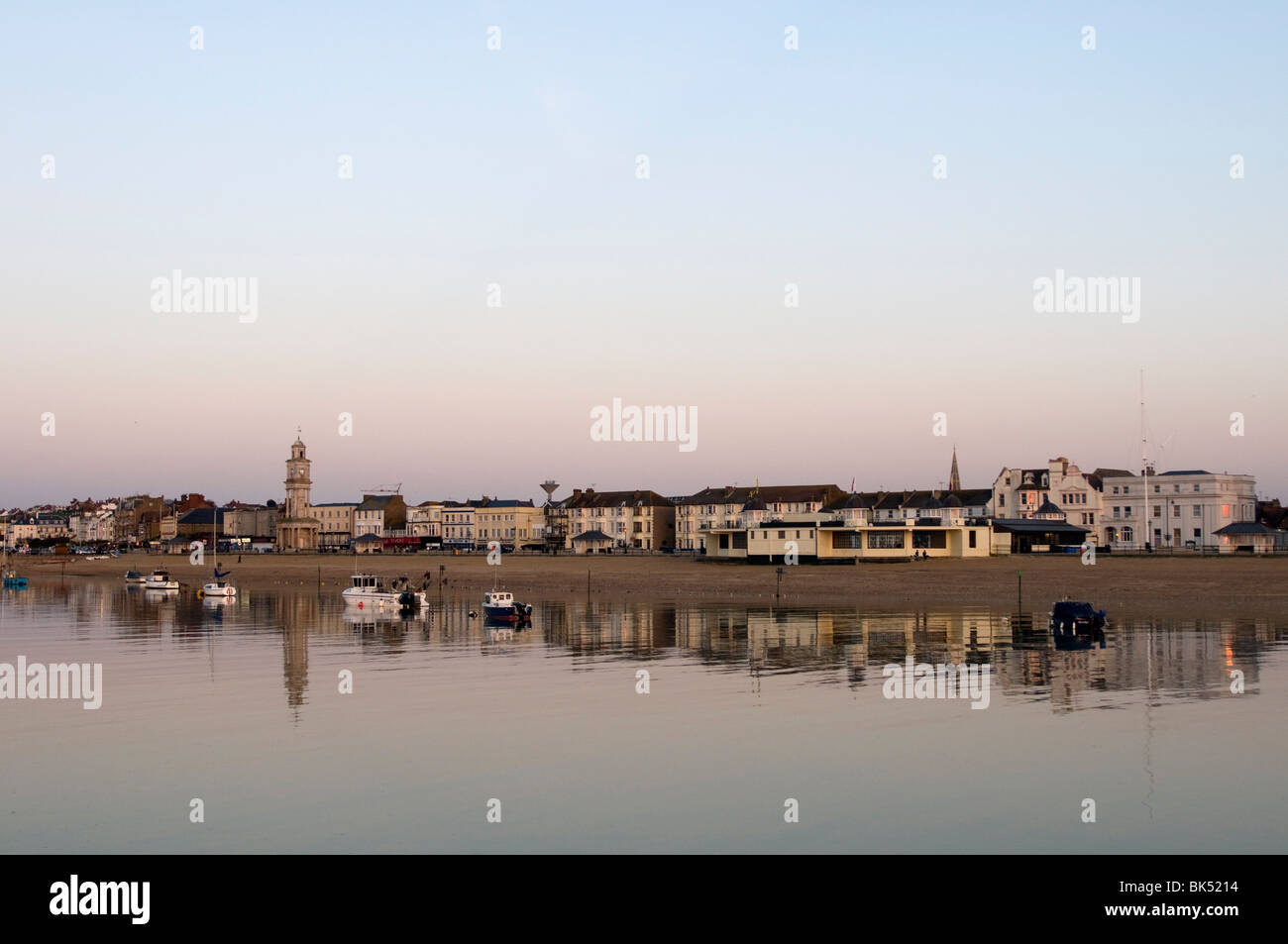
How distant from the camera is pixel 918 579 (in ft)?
321

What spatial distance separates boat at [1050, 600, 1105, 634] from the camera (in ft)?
213

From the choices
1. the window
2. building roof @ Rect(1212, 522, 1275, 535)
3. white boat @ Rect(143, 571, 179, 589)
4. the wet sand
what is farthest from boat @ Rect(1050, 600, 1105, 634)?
white boat @ Rect(143, 571, 179, 589)

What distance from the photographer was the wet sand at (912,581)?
84.6 metres

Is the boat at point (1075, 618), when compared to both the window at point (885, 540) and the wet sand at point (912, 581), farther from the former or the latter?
the window at point (885, 540)

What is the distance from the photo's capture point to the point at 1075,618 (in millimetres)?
65188

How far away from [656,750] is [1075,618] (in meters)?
38.8

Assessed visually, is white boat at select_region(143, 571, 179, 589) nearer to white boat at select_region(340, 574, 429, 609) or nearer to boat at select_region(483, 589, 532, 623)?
white boat at select_region(340, 574, 429, 609)

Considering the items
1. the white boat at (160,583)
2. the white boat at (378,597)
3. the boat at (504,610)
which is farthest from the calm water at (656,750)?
the white boat at (160,583)

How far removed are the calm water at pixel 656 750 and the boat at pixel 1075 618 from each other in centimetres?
277

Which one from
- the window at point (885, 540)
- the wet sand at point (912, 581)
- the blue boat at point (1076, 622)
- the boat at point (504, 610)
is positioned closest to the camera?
the blue boat at point (1076, 622)

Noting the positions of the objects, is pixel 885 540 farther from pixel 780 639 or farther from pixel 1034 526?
pixel 780 639

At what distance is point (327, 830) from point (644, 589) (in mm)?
82840
